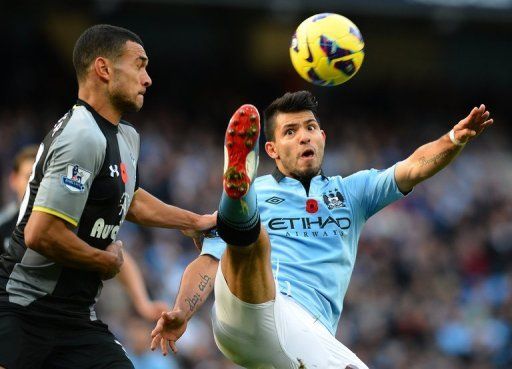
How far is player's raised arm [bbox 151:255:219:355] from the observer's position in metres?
6.22

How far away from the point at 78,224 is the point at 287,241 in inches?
63.4

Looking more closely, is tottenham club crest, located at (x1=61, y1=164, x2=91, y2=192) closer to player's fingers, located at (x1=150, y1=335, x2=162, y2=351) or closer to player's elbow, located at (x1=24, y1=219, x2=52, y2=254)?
player's elbow, located at (x1=24, y1=219, x2=52, y2=254)

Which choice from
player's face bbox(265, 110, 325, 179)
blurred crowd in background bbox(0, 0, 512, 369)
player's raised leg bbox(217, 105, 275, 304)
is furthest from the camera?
blurred crowd in background bbox(0, 0, 512, 369)

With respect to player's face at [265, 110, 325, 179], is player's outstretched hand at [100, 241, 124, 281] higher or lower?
lower

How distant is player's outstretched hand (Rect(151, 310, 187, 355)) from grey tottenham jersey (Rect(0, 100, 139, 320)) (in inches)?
17.0

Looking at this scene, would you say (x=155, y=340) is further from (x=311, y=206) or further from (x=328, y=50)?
(x=328, y=50)

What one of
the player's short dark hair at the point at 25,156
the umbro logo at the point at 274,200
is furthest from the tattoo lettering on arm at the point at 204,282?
the player's short dark hair at the point at 25,156

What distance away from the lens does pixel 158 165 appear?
637 inches

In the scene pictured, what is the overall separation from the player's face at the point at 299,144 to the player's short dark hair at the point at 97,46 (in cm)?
150

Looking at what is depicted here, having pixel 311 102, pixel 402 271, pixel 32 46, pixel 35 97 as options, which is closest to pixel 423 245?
pixel 402 271

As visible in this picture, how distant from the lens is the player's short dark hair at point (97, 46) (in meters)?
6.08

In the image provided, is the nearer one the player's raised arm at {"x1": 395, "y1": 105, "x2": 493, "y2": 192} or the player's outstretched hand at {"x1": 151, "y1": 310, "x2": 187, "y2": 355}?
the player's outstretched hand at {"x1": 151, "y1": 310, "x2": 187, "y2": 355}

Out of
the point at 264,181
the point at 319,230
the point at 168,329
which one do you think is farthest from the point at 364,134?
the point at 168,329

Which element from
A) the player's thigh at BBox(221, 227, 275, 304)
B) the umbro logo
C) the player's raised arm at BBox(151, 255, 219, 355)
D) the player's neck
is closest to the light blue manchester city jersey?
the umbro logo
